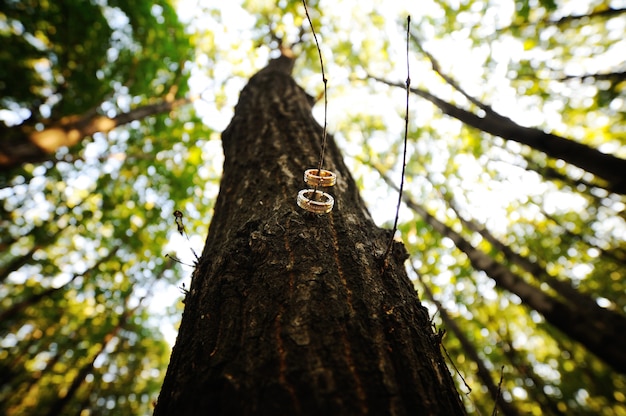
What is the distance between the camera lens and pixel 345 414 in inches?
30.3

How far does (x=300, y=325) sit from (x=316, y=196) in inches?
29.4

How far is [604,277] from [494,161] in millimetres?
5083

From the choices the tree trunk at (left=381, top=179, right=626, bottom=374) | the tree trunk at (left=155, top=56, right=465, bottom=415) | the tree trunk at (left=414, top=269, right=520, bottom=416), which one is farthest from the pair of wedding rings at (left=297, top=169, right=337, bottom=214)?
the tree trunk at (left=414, top=269, right=520, bottom=416)

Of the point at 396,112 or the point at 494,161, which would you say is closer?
the point at 494,161

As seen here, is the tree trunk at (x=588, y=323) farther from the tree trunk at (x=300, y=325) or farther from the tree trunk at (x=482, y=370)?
the tree trunk at (x=482, y=370)

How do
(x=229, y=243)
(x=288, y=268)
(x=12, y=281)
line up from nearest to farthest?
(x=288, y=268) < (x=229, y=243) < (x=12, y=281)

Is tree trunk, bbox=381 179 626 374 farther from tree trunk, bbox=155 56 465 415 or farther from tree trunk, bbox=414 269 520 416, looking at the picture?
tree trunk, bbox=414 269 520 416

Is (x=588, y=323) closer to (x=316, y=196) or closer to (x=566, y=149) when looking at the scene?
(x=566, y=149)

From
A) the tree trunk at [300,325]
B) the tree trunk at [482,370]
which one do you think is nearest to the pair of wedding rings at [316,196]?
the tree trunk at [300,325]

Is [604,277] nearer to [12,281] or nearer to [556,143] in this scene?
[556,143]

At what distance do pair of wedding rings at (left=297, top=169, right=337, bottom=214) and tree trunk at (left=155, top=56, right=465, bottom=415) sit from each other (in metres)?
0.09

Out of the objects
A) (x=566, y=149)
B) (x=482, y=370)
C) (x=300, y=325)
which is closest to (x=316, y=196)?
(x=300, y=325)

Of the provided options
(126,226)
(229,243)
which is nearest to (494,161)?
(229,243)

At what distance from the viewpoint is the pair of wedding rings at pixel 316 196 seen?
55.4 inches
